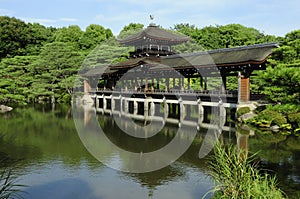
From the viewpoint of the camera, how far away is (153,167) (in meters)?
11.1

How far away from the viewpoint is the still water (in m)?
8.68

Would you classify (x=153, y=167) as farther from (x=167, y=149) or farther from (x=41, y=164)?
(x=41, y=164)

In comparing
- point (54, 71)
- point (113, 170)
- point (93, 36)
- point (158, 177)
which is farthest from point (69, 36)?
point (158, 177)

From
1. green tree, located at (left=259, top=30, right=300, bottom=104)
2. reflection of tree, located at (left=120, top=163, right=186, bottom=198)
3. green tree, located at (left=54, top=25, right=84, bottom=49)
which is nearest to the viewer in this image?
reflection of tree, located at (left=120, top=163, right=186, bottom=198)

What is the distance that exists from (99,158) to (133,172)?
2385mm

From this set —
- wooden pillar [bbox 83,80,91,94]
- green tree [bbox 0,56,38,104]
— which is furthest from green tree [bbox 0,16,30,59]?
wooden pillar [bbox 83,80,91,94]

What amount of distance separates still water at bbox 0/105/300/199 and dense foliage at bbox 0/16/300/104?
3551mm

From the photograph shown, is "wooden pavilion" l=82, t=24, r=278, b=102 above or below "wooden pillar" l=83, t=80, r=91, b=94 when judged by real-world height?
above

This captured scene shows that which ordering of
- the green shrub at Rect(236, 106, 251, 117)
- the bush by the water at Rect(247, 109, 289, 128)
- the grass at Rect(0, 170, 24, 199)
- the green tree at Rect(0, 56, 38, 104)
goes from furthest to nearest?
the green tree at Rect(0, 56, 38, 104)
the green shrub at Rect(236, 106, 251, 117)
the bush by the water at Rect(247, 109, 289, 128)
the grass at Rect(0, 170, 24, 199)

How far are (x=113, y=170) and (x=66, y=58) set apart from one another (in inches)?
1240

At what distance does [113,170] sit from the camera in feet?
35.3

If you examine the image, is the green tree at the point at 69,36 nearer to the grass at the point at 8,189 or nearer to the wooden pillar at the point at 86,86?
the wooden pillar at the point at 86,86

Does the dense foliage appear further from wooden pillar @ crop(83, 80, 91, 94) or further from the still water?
the still water

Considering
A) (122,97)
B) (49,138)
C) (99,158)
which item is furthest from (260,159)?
(122,97)
